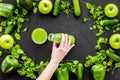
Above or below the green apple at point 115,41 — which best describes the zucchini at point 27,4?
above

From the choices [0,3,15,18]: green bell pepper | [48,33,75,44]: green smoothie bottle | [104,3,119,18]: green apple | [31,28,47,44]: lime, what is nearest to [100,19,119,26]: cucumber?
[104,3,119,18]: green apple

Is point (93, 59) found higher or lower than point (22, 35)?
lower

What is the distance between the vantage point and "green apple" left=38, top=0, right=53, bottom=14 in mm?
1604

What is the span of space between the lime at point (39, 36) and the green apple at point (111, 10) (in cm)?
26

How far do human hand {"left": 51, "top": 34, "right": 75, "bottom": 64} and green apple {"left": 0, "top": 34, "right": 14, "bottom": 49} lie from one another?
0.57 feet

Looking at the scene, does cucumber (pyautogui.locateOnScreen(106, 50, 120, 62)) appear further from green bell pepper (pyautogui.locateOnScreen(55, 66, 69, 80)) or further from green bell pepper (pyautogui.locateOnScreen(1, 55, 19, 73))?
green bell pepper (pyautogui.locateOnScreen(1, 55, 19, 73))

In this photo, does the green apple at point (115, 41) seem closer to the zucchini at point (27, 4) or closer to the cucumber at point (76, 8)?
the cucumber at point (76, 8)

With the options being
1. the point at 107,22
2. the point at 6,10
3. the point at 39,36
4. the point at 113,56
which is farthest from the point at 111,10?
the point at 6,10

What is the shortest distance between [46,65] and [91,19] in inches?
10.3

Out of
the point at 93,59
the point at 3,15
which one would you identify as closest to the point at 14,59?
the point at 3,15

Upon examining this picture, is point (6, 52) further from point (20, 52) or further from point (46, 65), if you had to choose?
point (46, 65)

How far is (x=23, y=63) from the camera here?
1.60 meters

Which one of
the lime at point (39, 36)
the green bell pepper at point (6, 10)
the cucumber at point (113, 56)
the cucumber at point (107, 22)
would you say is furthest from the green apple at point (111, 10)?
the green bell pepper at point (6, 10)

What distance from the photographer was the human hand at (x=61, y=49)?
1547mm
